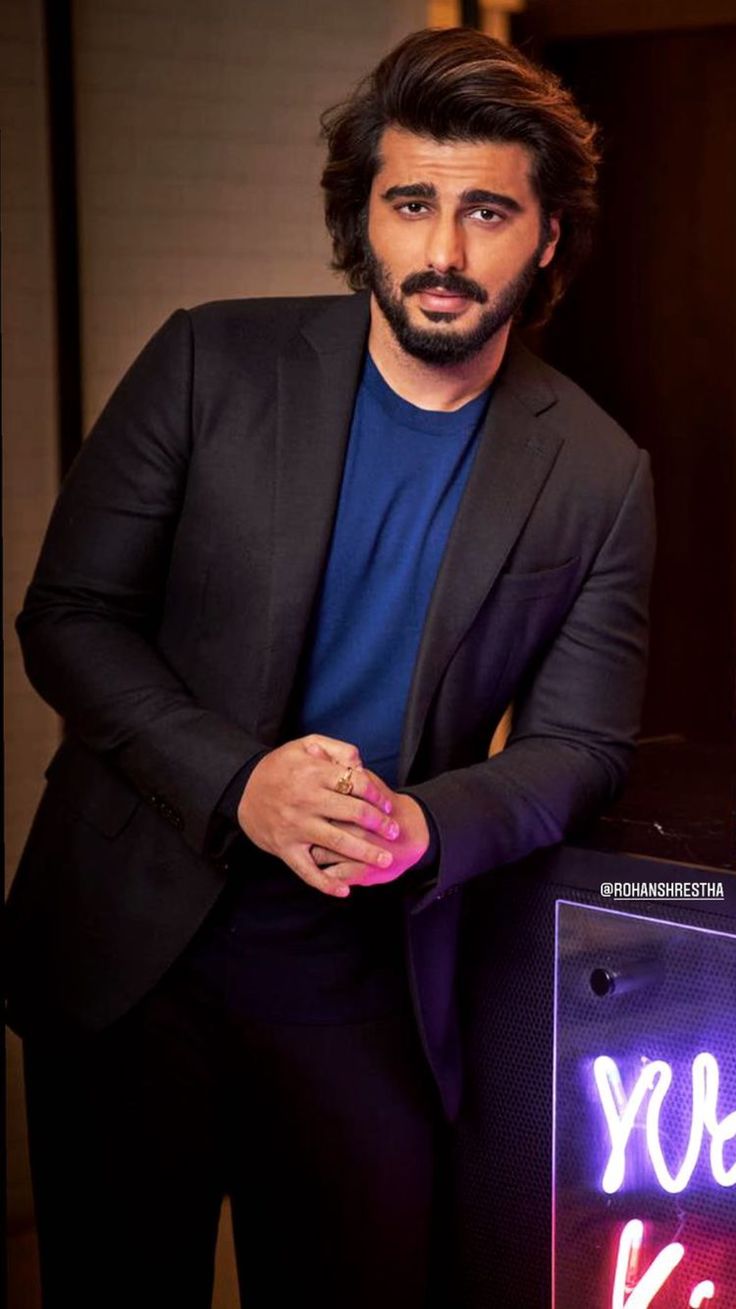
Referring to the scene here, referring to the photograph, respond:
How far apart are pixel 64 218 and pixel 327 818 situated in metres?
1.74

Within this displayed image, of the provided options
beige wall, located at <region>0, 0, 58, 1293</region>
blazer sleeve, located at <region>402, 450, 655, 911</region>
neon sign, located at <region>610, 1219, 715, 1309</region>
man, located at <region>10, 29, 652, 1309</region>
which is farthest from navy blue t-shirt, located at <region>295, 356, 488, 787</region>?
beige wall, located at <region>0, 0, 58, 1293</region>

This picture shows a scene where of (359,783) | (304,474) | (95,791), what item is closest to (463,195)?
(304,474)

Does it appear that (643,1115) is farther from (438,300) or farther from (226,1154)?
(438,300)

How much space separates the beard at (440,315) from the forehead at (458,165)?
0.10 m

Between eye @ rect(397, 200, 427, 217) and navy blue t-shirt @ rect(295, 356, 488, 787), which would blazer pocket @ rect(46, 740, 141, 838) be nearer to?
navy blue t-shirt @ rect(295, 356, 488, 787)

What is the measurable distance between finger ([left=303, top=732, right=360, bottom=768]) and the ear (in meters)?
0.72

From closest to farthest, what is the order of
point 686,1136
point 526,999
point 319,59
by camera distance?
point 686,1136 → point 526,999 → point 319,59

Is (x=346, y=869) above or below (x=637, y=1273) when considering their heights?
above

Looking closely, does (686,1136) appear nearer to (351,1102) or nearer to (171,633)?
(351,1102)

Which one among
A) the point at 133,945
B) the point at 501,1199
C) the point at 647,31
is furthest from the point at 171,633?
the point at 647,31

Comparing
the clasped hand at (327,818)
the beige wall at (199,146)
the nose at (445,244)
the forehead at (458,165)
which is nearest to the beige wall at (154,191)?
the beige wall at (199,146)

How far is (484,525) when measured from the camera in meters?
1.96

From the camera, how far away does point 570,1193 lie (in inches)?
79.8

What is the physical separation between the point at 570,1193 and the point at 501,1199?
11cm
